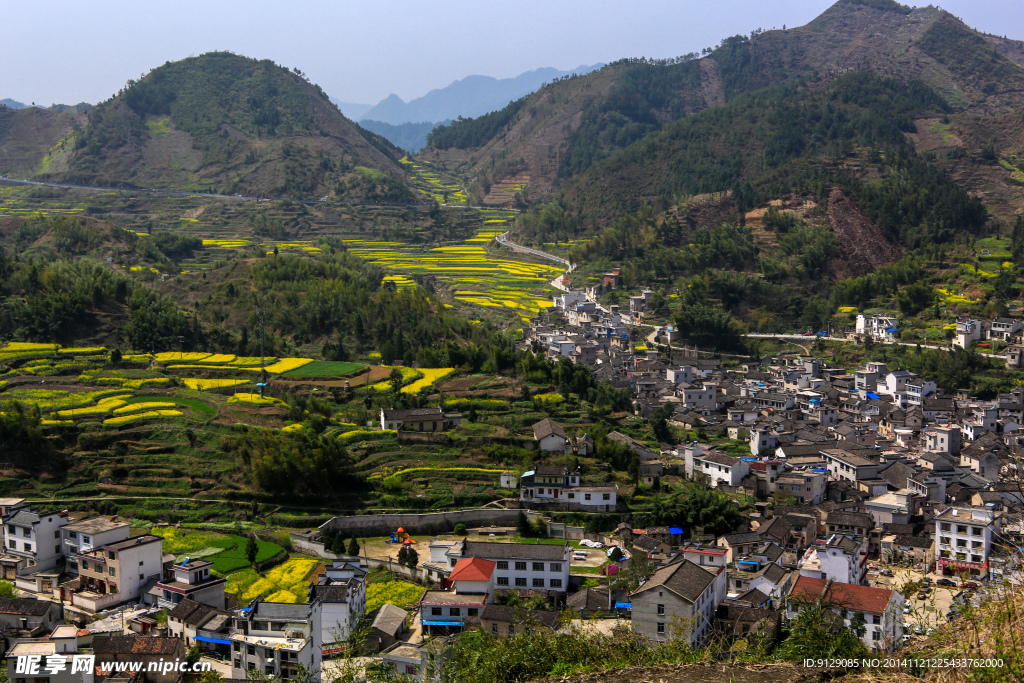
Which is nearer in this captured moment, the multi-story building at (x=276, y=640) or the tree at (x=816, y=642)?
the tree at (x=816, y=642)

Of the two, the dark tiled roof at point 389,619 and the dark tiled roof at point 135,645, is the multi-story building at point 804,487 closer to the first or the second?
the dark tiled roof at point 389,619

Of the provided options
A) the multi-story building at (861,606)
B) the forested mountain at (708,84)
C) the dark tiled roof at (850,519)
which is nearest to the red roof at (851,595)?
the multi-story building at (861,606)

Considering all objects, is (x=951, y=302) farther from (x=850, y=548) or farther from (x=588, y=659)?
(x=588, y=659)

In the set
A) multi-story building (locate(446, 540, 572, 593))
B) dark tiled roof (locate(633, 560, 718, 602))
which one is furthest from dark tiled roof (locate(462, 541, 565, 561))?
dark tiled roof (locate(633, 560, 718, 602))

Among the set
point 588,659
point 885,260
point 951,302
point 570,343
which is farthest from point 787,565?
point 885,260

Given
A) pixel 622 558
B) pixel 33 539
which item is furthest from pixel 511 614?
pixel 33 539
